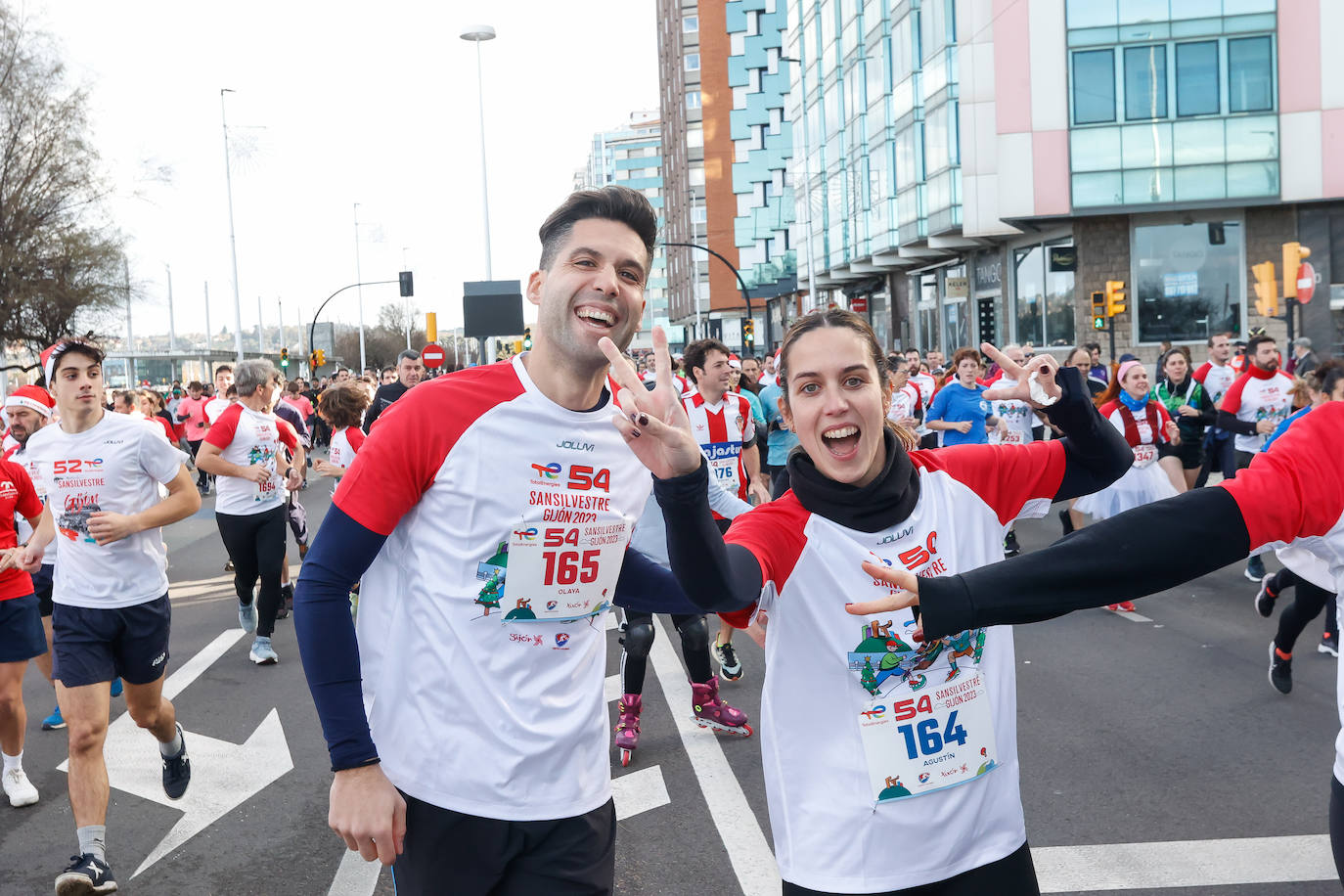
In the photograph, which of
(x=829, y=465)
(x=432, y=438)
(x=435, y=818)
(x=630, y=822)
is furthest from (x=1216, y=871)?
(x=432, y=438)

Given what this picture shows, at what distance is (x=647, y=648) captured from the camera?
635cm

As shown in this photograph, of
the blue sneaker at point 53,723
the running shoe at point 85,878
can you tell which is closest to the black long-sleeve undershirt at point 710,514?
the running shoe at point 85,878

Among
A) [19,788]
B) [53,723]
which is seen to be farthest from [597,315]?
[53,723]

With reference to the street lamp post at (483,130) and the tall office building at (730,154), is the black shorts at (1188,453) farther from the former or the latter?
the tall office building at (730,154)

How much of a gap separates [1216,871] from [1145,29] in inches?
1135

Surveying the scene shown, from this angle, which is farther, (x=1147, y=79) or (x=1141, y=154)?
(x=1141, y=154)

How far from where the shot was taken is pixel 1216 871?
14.4 feet

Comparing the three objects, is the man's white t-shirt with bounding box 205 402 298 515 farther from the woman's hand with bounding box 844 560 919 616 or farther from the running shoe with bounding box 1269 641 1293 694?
the woman's hand with bounding box 844 560 919 616

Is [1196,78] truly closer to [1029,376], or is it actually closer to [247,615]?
[247,615]

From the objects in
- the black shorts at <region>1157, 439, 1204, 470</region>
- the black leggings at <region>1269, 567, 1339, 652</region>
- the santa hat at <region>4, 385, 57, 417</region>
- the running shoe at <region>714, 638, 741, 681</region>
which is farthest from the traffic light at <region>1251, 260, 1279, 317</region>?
the santa hat at <region>4, 385, 57, 417</region>

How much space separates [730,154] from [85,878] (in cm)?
8318

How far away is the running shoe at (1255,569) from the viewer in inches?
408

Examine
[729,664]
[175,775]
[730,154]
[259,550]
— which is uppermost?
[730,154]

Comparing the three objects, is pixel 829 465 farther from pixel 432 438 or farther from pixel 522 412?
pixel 432 438
